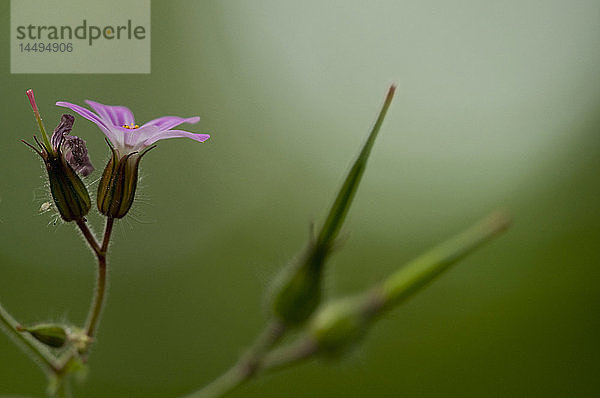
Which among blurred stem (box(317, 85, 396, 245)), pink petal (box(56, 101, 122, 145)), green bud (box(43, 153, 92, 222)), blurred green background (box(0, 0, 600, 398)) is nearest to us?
blurred stem (box(317, 85, 396, 245))

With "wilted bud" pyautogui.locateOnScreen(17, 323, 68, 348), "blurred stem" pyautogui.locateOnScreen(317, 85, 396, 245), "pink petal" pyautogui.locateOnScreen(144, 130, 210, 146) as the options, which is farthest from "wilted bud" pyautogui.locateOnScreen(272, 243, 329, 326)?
"wilted bud" pyautogui.locateOnScreen(17, 323, 68, 348)

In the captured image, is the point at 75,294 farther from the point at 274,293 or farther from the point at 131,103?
the point at 274,293

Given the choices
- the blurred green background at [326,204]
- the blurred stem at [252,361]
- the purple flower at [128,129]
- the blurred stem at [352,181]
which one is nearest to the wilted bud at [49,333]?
the blurred stem at [252,361]

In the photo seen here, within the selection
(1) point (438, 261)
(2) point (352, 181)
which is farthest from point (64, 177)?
(1) point (438, 261)

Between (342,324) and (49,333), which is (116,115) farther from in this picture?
(342,324)

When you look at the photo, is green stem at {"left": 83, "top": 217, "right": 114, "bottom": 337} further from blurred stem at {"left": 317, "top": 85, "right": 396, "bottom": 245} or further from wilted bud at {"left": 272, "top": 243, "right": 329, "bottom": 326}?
blurred stem at {"left": 317, "top": 85, "right": 396, "bottom": 245}

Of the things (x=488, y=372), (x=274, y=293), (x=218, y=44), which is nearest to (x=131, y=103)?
(x=218, y=44)

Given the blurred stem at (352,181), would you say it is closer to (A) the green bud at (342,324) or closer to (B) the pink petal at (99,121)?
(A) the green bud at (342,324)
